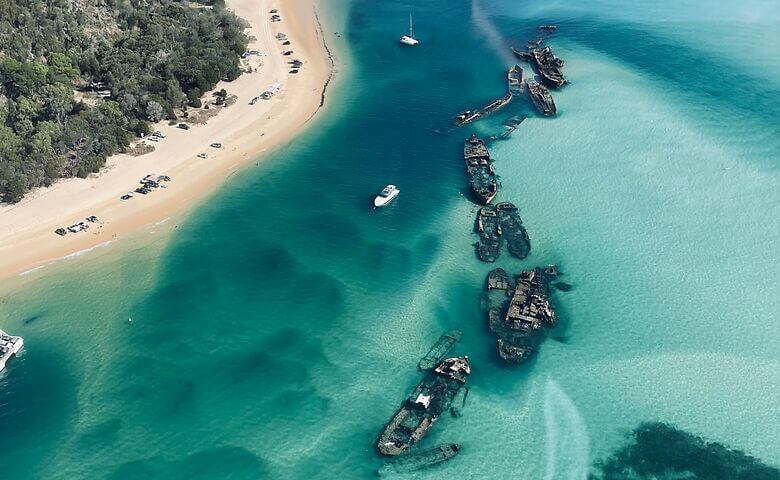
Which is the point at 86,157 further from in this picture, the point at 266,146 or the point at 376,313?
the point at 376,313

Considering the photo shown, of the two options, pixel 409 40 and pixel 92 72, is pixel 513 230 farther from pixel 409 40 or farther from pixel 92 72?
pixel 92 72

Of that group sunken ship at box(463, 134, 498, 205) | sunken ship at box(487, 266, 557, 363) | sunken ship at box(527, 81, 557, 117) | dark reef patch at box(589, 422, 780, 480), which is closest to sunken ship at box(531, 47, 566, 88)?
sunken ship at box(527, 81, 557, 117)

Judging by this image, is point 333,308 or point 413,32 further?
point 413,32

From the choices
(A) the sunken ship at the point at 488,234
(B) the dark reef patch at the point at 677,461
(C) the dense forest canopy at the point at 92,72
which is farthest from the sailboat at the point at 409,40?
(B) the dark reef patch at the point at 677,461

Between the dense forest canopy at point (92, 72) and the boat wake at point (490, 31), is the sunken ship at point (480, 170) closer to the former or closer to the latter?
the boat wake at point (490, 31)

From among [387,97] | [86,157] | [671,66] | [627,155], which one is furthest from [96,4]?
[671,66]

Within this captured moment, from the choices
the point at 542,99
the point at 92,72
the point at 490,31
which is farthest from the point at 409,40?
the point at 92,72
